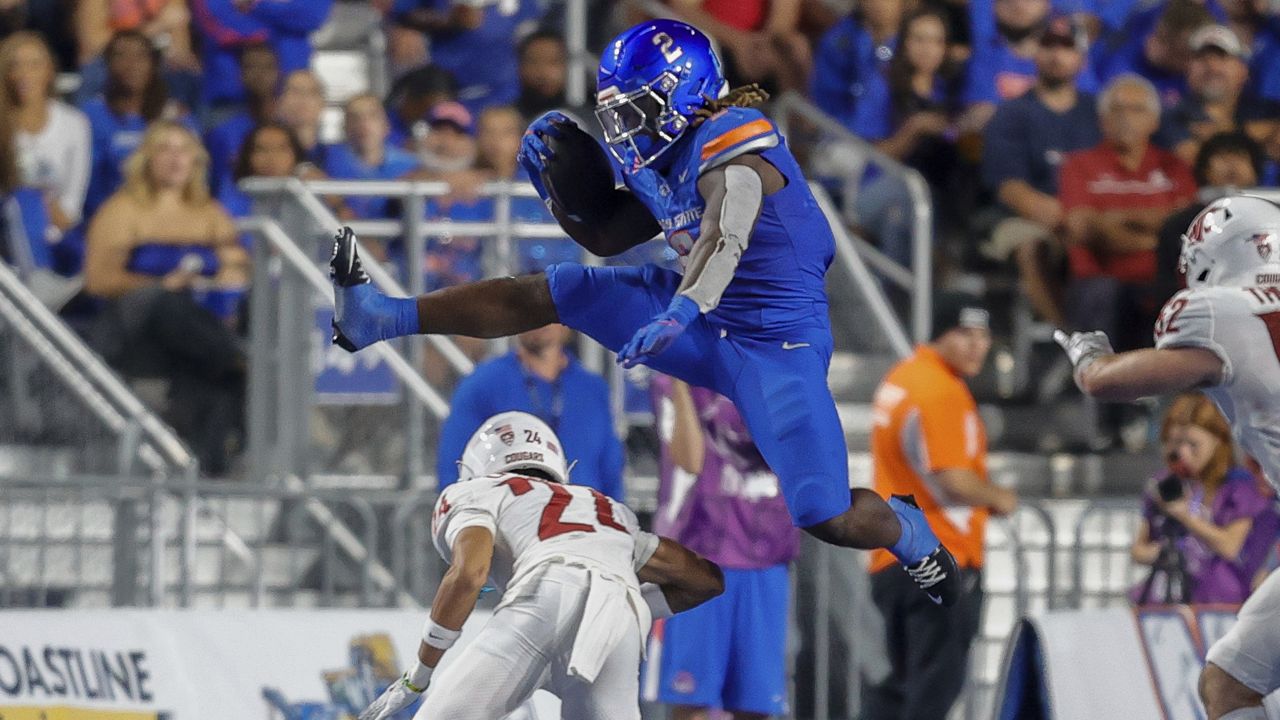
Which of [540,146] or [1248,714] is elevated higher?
[540,146]

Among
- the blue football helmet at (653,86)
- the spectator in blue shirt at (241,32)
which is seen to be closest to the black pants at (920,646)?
the blue football helmet at (653,86)

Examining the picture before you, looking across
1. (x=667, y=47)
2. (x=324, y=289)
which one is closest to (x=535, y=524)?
(x=667, y=47)

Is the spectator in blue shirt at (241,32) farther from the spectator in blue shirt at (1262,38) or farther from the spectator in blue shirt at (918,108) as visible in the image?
the spectator in blue shirt at (1262,38)

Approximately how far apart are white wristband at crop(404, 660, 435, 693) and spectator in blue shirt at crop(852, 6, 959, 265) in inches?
219

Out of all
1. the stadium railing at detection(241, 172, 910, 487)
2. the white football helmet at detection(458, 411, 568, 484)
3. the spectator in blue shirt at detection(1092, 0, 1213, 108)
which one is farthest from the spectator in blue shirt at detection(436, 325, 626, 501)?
the spectator in blue shirt at detection(1092, 0, 1213, 108)

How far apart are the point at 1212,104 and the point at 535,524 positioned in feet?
21.6

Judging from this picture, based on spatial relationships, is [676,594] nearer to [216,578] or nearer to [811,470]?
[811,470]

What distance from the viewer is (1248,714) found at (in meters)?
7.99

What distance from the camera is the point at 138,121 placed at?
41.5ft

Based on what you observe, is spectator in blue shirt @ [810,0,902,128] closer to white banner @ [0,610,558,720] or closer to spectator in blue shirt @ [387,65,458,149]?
spectator in blue shirt @ [387,65,458,149]

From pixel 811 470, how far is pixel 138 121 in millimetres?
6178

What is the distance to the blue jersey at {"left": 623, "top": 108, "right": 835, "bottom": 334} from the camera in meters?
7.61

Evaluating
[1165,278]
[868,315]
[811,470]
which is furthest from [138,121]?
[811,470]

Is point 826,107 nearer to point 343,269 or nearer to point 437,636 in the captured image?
point 343,269
